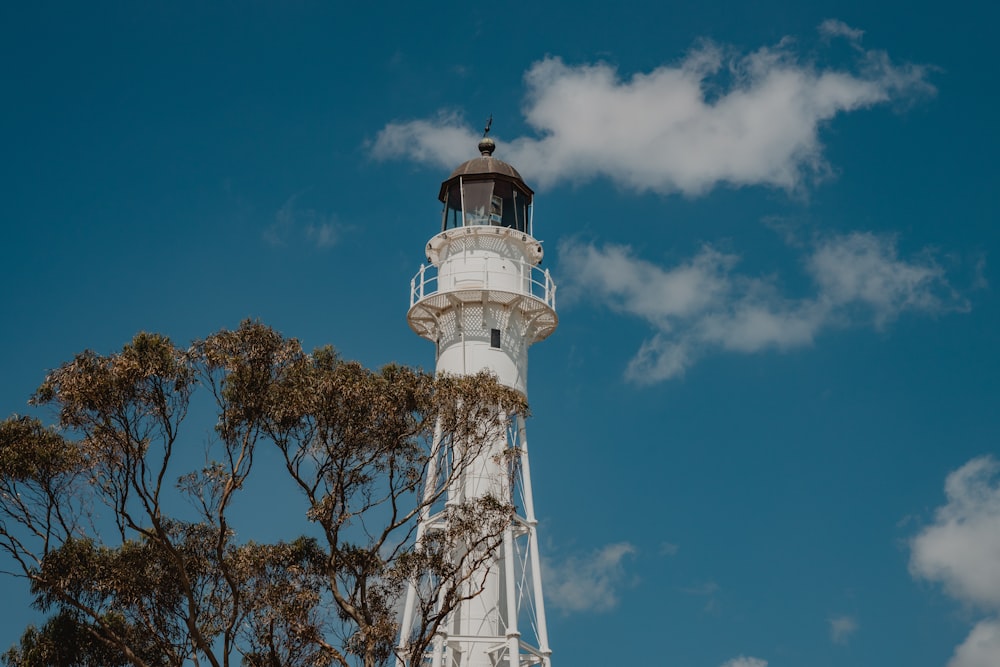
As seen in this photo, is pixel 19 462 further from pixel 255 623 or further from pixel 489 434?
pixel 489 434

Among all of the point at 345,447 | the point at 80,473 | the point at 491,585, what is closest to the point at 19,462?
the point at 80,473

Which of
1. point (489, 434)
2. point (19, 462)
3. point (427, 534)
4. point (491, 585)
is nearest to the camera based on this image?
point (19, 462)

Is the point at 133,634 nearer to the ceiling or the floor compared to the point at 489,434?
nearer to the floor

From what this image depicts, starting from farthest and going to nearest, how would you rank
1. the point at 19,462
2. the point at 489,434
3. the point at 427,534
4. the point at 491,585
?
the point at 491,585 < the point at 489,434 < the point at 427,534 < the point at 19,462

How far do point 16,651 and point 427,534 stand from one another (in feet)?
30.5

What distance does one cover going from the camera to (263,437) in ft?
85.3

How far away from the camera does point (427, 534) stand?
90.0ft

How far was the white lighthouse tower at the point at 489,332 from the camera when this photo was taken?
101ft

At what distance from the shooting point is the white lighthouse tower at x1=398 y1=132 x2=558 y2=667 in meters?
30.9

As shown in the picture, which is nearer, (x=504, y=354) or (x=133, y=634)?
(x=133, y=634)

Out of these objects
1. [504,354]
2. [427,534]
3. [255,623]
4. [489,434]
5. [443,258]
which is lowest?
[255,623]

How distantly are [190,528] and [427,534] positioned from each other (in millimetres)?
5304

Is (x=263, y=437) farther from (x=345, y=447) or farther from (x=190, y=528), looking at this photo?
(x=190, y=528)

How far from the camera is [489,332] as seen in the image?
34.5 meters
